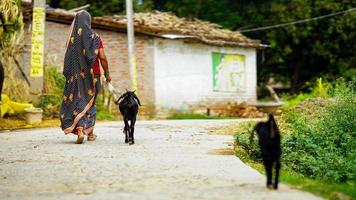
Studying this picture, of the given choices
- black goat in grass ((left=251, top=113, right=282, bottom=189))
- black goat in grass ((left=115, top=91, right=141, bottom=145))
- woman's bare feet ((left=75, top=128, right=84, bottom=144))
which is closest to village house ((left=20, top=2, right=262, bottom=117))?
woman's bare feet ((left=75, top=128, right=84, bottom=144))

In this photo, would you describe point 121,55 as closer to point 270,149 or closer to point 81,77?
point 81,77

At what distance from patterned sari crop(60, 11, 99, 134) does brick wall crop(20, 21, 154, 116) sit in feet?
42.4

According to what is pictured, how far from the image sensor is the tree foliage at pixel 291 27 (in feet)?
121

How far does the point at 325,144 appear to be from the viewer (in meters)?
12.1

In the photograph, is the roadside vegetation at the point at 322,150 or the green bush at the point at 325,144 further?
the green bush at the point at 325,144

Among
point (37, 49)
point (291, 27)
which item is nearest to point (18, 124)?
point (37, 49)

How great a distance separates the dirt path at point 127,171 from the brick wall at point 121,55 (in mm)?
12256

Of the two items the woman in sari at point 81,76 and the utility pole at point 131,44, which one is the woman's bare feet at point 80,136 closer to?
the woman in sari at point 81,76

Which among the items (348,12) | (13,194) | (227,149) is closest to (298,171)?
(227,149)

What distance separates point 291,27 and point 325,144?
25228 mm

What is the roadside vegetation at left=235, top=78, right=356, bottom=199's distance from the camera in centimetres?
788

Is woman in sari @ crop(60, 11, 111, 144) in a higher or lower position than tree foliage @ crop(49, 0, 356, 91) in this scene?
lower

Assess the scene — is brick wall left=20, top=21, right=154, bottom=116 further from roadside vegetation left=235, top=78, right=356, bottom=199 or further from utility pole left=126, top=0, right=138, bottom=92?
roadside vegetation left=235, top=78, right=356, bottom=199

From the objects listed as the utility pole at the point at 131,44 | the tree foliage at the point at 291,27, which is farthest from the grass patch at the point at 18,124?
the tree foliage at the point at 291,27
